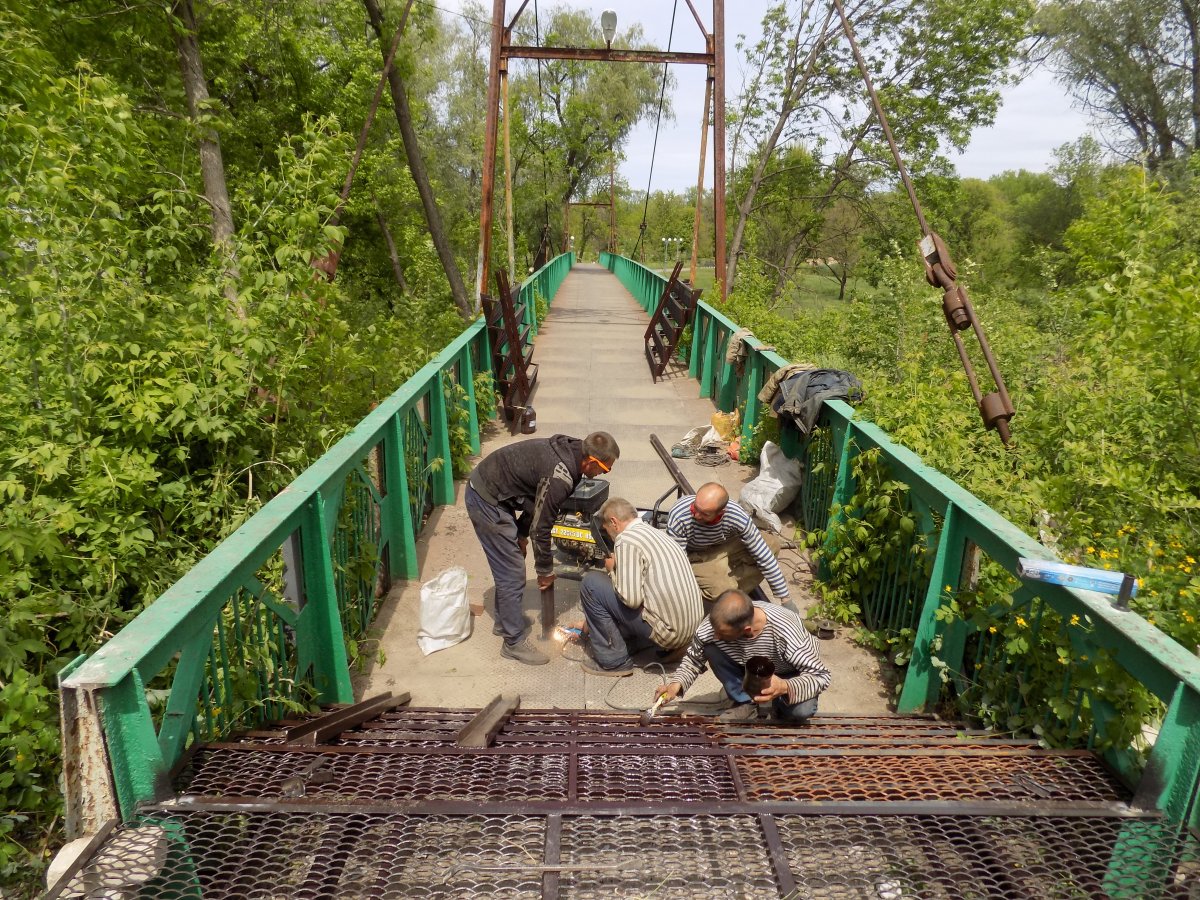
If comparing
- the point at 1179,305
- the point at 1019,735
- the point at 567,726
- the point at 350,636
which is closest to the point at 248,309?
the point at 350,636

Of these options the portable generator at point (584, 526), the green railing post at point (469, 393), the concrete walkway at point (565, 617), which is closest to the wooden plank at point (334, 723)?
the concrete walkway at point (565, 617)

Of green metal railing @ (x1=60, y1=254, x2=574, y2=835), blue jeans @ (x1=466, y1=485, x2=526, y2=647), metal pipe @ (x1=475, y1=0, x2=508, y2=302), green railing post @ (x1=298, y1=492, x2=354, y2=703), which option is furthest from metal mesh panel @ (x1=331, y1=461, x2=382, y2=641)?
metal pipe @ (x1=475, y1=0, x2=508, y2=302)

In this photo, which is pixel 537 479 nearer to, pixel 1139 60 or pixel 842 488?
pixel 842 488

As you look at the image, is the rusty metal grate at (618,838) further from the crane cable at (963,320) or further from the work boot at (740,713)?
the crane cable at (963,320)

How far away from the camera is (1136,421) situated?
5348mm

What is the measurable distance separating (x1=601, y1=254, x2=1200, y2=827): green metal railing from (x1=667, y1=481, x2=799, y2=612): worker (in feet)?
2.07

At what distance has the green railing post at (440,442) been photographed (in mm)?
6203

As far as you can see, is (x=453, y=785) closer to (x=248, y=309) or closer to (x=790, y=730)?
(x=790, y=730)

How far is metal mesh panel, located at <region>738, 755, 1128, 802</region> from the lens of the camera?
7.25 ft

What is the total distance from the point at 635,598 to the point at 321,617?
158 cm

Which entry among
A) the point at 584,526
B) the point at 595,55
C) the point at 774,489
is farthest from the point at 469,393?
the point at 595,55

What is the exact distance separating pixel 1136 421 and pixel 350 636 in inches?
215

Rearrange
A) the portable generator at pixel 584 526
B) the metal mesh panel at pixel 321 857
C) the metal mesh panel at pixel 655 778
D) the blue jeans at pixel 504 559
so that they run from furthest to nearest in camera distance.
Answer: the portable generator at pixel 584 526
the blue jeans at pixel 504 559
the metal mesh panel at pixel 655 778
the metal mesh panel at pixel 321 857

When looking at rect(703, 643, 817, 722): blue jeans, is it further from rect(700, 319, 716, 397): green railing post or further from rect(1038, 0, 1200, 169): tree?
rect(1038, 0, 1200, 169): tree
